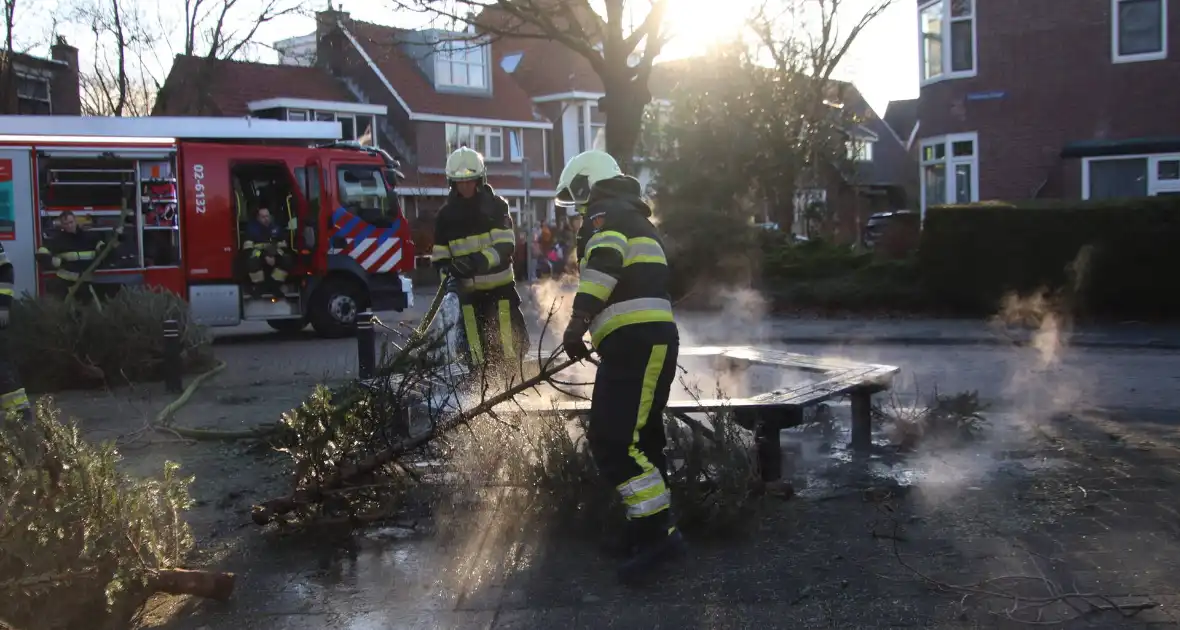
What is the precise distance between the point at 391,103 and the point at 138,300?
97.8 ft

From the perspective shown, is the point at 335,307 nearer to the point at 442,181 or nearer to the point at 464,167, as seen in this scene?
the point at 464,167

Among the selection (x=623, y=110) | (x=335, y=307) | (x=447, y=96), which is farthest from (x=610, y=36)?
(x=447, y=96)

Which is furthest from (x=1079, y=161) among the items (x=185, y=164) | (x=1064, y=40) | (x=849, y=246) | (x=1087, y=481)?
(x=1087, y=481)

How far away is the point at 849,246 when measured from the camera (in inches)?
726

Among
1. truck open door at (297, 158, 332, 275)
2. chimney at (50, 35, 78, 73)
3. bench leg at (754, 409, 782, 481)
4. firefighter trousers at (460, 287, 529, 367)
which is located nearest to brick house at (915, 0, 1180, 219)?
truck open door at (297, 158, 332, 275)

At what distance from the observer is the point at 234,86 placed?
36000 mm

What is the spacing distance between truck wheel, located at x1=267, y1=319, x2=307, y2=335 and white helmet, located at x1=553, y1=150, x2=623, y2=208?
37.3 ft

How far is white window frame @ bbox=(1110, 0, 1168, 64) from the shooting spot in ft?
71.2

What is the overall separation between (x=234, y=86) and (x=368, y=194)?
74.8 ft

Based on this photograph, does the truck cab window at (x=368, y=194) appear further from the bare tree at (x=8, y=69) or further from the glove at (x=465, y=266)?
the bare tree at (x=8, y=69)

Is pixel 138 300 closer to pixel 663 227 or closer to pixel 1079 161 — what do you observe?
pixel 663 227

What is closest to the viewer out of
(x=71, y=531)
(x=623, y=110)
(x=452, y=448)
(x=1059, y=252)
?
(x=71, y=531)

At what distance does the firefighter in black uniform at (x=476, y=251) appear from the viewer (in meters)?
7.57

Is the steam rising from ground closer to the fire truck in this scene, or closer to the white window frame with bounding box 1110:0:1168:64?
the fire truck
